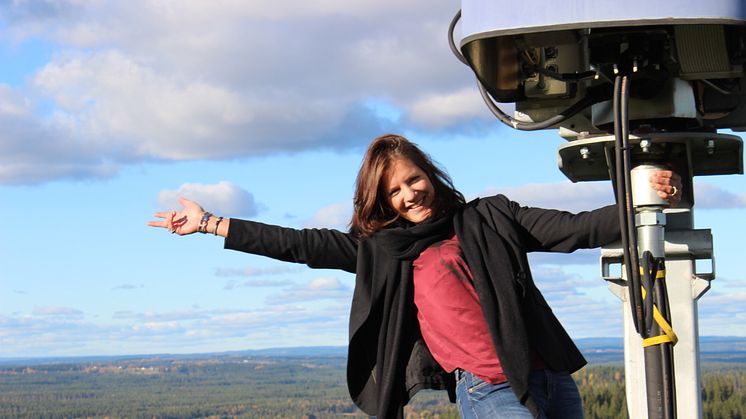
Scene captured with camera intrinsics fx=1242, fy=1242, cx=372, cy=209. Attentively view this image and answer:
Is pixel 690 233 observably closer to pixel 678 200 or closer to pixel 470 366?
pixel 678 200

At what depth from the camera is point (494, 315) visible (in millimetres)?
5332

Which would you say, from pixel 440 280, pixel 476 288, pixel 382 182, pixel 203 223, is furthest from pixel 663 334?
pixel 203 223

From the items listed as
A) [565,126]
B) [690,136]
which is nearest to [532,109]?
[565,126]

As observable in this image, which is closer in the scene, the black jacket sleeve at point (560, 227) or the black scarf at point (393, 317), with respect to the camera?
the black jacket sleeve at point (560, 227)

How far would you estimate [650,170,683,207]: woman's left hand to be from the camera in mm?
5688

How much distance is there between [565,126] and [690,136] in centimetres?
76

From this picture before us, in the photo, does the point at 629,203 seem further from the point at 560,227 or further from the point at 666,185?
the point at 666,185

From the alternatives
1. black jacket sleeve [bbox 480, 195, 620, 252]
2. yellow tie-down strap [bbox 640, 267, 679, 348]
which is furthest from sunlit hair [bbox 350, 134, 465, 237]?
yellow tie-down strap [bbox 640, 267, 679, 348]

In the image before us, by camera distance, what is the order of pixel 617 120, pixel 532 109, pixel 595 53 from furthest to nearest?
pixel 532 109, pixel 595 53, pixel 617 120

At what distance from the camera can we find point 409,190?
5633mm

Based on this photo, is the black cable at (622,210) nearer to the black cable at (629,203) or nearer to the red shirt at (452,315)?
the black cable at (629,203)

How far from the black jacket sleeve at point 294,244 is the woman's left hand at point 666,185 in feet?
4.65

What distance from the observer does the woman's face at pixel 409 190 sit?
18.5ft

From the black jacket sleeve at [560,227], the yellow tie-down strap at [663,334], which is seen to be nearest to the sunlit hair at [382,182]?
the black jacket sleeve at [560,227]
